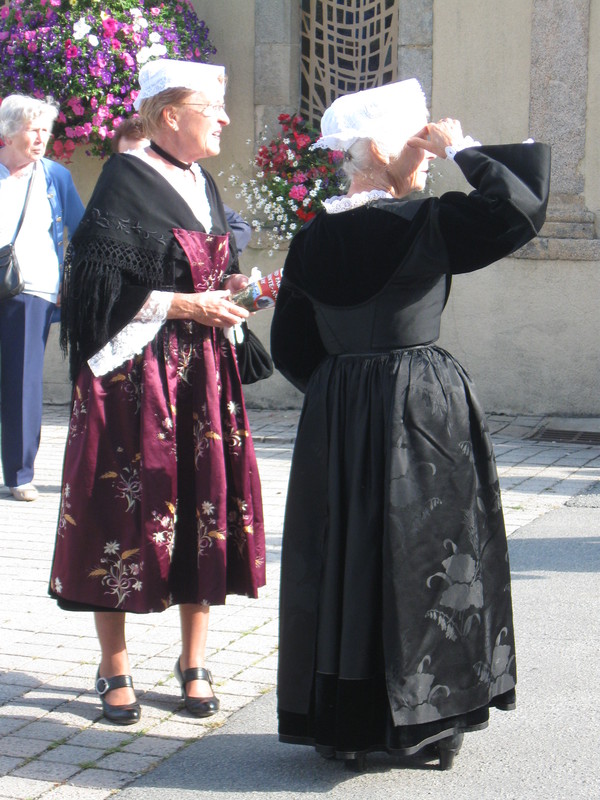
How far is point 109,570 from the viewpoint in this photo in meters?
3.54

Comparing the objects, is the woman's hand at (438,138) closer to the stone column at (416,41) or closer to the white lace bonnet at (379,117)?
the white lace bonnet at (379,117)

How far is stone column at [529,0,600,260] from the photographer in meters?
8.48

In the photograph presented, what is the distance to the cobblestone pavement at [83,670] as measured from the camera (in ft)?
10.9

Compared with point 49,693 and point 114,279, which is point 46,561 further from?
point 114,279

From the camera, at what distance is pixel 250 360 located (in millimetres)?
3826

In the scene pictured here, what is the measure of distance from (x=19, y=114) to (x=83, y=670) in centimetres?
328

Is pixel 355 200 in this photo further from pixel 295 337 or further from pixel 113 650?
pixel 113 650

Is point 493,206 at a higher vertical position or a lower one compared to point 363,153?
lower

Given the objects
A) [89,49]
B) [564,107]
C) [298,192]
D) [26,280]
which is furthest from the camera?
[298,192]

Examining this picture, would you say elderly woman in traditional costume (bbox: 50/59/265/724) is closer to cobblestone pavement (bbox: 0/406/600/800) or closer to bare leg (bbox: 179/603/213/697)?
bare leg (bbox: 179/603/213/697)

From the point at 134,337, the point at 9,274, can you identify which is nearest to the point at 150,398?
the point at 134,337

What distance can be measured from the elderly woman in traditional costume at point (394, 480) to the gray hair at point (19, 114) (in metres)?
3.47

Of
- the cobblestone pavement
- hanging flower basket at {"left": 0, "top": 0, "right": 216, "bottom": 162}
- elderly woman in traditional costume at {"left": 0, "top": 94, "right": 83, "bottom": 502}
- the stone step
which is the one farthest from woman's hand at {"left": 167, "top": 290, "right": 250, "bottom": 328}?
hanging flower basket at {"left": 0, "top": 0, "right": 216, "bottom": 162}

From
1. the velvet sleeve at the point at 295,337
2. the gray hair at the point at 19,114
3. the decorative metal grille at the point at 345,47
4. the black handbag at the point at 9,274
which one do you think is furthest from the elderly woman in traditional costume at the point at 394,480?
the decorative metal grille at the point at 345,47
